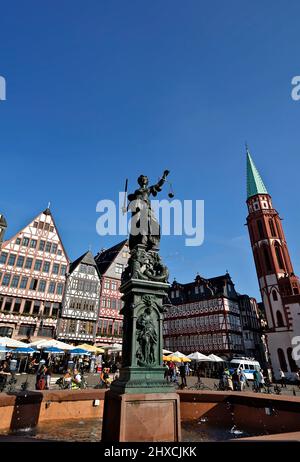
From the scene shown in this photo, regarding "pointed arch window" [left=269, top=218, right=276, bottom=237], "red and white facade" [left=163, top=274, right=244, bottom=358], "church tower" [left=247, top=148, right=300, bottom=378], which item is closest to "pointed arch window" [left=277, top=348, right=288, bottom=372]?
"church tower" [left=247, top=148, right=300, bottom=378]

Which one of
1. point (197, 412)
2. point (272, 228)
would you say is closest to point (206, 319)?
point (272, 228)

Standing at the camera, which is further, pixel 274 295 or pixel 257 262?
pixel 257 262

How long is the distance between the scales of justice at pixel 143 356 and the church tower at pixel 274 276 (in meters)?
40.3

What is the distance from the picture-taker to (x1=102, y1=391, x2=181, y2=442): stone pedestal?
4.94 metres

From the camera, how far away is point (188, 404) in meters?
8.49

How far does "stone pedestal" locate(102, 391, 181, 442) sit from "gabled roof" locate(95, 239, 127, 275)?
118ft

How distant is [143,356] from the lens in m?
6.04

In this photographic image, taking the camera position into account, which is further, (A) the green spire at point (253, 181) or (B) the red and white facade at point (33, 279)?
(A) the green spire at point (253, 181)

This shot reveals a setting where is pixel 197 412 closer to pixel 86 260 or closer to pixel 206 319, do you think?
pixel 86 260

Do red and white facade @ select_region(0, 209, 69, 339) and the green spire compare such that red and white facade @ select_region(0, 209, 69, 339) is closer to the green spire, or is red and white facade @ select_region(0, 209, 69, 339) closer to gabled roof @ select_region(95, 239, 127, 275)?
gabled roof @ select_region(95, 239, 127, 275)

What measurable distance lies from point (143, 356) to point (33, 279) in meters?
30.8

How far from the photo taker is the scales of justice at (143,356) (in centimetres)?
508

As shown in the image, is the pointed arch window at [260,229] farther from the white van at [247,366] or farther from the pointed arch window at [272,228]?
the white van at [247,366]

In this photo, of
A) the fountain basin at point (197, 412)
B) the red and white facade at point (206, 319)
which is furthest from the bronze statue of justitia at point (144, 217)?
the red and white facade at point (206, 319)
